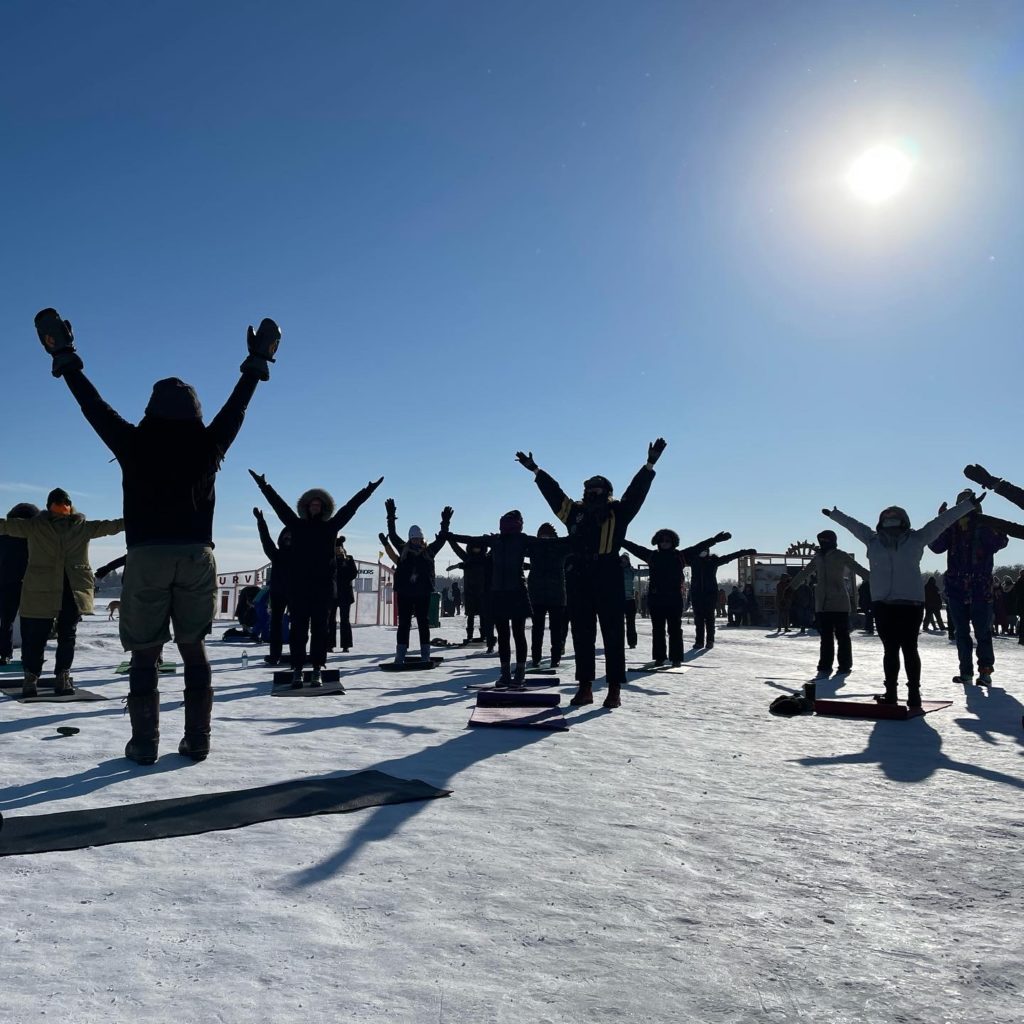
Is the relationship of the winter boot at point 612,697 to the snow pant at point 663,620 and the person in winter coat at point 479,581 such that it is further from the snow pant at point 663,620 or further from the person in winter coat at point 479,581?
the person in winter coat at point 479,581

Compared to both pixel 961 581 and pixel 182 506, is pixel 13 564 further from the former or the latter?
pixel 961 581

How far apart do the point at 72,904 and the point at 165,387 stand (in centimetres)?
307

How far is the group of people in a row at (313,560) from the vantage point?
4.56 meters

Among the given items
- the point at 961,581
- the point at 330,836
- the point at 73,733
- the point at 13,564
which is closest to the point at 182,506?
the point at 73,733

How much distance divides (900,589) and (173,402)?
6.08m

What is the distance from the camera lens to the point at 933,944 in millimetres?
2326

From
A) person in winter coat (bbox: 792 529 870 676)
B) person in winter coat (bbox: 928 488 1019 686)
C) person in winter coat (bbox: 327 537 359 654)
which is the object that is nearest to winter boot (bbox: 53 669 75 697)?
person in winter coat (bbox: 327 537 359 654)

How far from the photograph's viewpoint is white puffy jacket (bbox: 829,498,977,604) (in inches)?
285

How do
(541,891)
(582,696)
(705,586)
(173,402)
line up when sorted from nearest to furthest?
1. (541,891)
2. (173,402)
3. (582,696)
4. (705,586)

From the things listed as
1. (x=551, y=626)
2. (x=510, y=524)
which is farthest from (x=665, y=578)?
(x=510, y=524)

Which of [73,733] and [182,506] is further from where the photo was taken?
[73,733]

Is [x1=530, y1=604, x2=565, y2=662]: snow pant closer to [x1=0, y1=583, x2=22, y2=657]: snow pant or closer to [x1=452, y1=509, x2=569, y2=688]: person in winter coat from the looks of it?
[x1=452, y1=509, x2=569, y2=688]: person in winter coat

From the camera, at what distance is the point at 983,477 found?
714 cm

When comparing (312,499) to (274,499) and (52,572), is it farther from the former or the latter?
(52,572)
